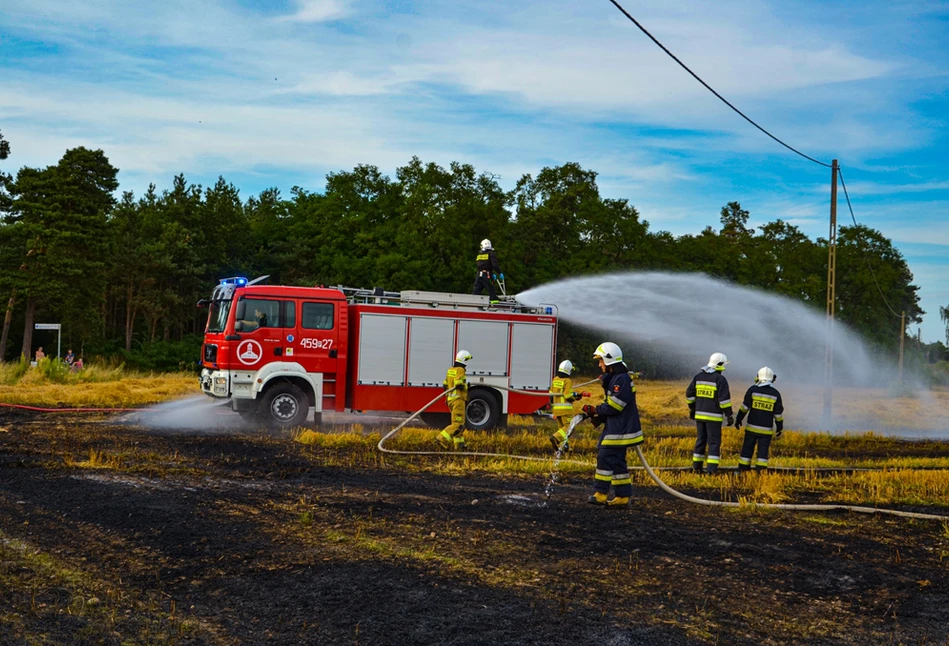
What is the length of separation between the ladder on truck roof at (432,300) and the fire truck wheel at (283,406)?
2.09 m

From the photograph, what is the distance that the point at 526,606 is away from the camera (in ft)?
19.3

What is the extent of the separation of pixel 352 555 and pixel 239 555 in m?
0.89

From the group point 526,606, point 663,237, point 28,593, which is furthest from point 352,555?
point 663,237

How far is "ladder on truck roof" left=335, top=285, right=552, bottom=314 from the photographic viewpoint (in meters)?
16.9

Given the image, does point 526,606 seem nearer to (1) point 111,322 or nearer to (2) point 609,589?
(2) point 609,589

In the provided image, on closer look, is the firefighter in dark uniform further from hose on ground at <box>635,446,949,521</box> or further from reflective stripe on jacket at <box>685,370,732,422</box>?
hose on ground at <box>635,446,949,521</box>

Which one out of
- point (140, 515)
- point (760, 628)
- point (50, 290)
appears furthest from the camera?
point (50, 290)

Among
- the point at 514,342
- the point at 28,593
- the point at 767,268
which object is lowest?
the point at 28,593

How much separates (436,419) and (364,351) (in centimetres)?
245

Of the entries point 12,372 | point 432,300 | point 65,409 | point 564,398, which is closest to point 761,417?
point 564,398

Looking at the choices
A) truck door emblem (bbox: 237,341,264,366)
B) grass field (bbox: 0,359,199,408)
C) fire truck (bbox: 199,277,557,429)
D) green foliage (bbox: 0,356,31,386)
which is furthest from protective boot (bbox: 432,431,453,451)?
green foliage (bbox: 0,356,31,386)

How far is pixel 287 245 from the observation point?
4981 cm

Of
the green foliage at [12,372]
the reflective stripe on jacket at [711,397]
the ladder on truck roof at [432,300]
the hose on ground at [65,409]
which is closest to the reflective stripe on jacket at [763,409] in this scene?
the reflective stripe on jacket at [711,397]

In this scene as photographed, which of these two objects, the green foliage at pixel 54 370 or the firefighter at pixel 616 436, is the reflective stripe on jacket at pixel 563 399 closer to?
the firefighter at pixel 616 436
